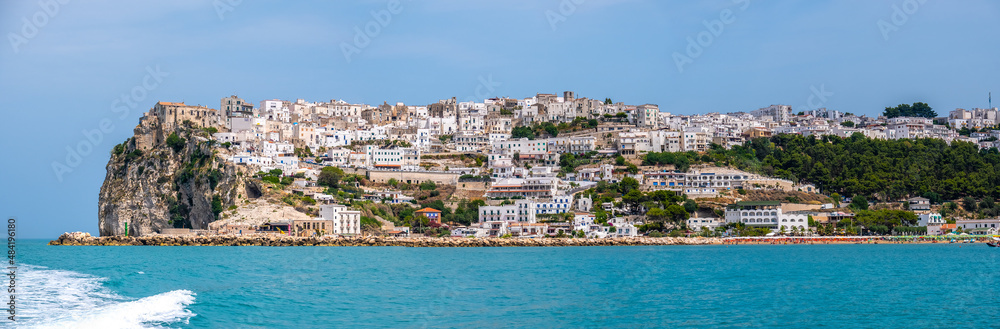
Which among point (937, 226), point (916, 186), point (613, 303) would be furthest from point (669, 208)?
point (613, 303)

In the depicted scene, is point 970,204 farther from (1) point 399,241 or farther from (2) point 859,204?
(1) point 399,241

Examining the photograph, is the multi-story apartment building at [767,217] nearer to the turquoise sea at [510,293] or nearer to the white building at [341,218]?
the turquoise sea at [510,293]

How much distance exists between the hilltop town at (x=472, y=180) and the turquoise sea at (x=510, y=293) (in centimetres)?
1847

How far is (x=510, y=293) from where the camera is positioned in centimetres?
2136

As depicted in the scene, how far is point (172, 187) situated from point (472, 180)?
61.5 feet

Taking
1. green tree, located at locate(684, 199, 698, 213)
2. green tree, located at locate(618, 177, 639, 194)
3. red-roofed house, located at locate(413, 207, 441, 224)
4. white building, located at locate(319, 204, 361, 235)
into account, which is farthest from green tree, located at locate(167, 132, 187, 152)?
green tree, located at locate(684, 199, 698, 213)

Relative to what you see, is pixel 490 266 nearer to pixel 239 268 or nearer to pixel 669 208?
pixel 239 268

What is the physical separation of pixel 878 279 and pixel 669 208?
91.9ft

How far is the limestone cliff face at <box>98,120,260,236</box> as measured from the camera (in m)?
53.6

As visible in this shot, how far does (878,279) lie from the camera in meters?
25.2

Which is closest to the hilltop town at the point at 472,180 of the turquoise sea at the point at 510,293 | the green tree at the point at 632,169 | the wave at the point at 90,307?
the green tree at the point at 632,169

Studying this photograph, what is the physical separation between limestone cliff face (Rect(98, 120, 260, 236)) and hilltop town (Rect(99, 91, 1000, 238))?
0.31 feet

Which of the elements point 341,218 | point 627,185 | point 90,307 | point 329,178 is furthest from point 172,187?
point 90,307

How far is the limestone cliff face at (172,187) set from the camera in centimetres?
5356
